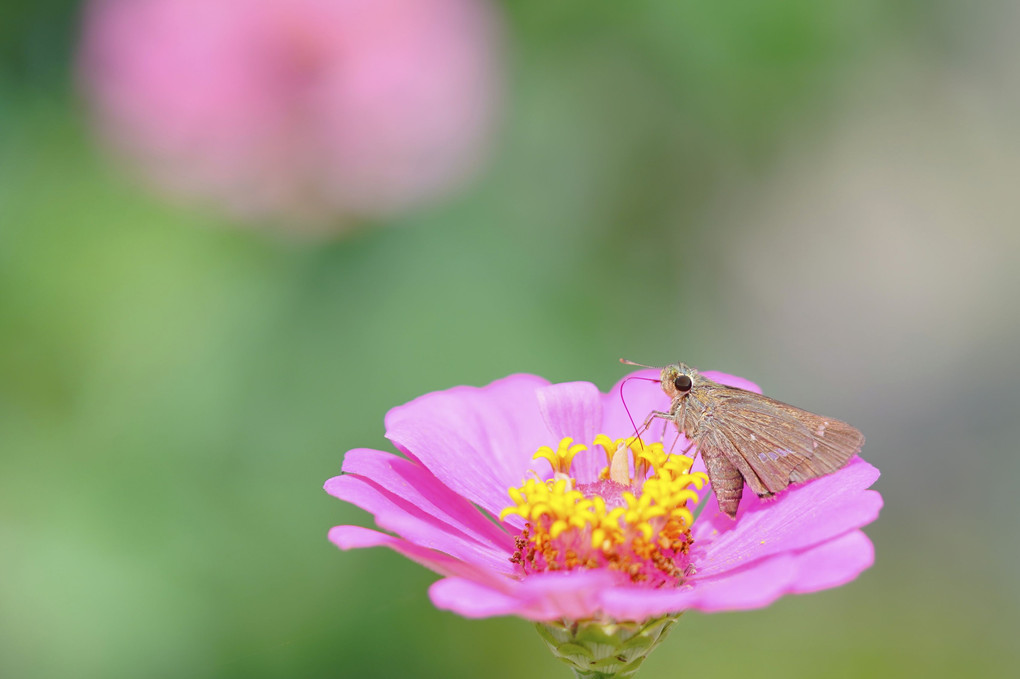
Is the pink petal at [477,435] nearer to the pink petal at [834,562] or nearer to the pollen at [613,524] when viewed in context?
the pollen at [613,524]

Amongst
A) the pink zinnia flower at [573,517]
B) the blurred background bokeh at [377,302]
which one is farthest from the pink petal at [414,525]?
the blurred background bokeh at [377,302]

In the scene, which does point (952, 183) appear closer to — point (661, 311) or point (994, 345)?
point (994, 345)

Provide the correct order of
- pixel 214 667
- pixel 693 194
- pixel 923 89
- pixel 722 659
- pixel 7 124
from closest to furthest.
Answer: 1. pixel 214 667
2. pixel 722 659
3. pixel 7 124
4. pixel 693 194
5. pixel 923 89

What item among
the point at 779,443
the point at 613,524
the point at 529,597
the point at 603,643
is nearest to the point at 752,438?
the point at 779,443

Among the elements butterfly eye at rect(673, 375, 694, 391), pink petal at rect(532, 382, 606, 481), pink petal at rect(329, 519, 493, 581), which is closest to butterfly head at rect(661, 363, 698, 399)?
Answer: butterfly eye at rect(673, 375, 694, 391)

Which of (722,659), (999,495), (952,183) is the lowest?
(722,659)

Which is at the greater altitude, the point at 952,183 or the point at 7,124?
the point at 952,183

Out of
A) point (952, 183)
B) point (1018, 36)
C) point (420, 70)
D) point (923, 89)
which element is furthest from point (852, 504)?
point (1018, 36)
